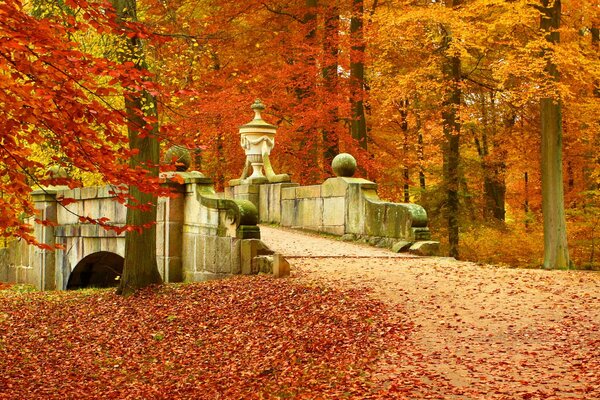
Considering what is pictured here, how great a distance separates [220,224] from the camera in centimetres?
1259

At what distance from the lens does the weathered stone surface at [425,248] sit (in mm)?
13586

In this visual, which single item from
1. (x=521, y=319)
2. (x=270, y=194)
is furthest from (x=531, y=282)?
(x=270, y=194)

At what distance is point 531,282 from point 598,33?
13.4 metres

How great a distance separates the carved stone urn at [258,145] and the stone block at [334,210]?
6.00 feet

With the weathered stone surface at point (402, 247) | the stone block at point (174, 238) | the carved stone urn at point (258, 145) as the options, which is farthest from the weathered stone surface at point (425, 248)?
the carved stone urn at point (258, 145)

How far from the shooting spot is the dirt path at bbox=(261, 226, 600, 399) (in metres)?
→ 6.26

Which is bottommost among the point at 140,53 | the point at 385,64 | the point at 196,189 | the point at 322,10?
the point at 196,189

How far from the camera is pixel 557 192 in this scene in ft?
52.8

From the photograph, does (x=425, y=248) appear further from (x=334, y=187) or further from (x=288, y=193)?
(x=288, y=193)

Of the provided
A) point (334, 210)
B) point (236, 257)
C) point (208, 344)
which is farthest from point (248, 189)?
point (208, 344)

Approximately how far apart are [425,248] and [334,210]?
2.70 meters

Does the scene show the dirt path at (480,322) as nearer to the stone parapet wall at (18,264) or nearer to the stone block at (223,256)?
the stone block at (223,256)

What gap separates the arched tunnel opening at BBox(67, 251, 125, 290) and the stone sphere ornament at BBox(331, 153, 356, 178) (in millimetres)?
5623

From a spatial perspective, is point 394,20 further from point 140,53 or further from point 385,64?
point 140,53
